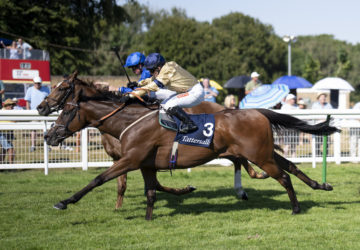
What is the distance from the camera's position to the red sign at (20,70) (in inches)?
607

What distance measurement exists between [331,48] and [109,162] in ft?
235

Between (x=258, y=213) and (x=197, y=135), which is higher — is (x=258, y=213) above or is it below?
below

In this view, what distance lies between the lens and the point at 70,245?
4785 mm

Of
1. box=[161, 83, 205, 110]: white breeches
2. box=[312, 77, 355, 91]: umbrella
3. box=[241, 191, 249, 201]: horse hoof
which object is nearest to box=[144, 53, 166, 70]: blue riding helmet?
box=[161, 83, 205, 110]: white breeches

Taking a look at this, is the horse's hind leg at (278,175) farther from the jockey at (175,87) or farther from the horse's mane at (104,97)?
the horse's mane at (104,97)

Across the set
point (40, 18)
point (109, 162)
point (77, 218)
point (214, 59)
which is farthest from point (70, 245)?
point (214, 59)

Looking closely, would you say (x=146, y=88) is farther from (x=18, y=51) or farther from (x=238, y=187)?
(x=18, y=51)

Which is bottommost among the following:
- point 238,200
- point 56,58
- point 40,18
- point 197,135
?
point 238,200

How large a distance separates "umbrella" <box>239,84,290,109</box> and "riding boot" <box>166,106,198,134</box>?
534 cm

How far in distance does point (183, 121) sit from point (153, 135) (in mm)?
415

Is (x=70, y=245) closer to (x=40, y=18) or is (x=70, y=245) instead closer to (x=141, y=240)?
(x=141, y=240)

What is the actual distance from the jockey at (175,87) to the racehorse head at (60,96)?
0.79m

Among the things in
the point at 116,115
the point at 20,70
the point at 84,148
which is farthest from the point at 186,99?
the point at 20,70

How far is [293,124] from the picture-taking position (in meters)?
6.45
